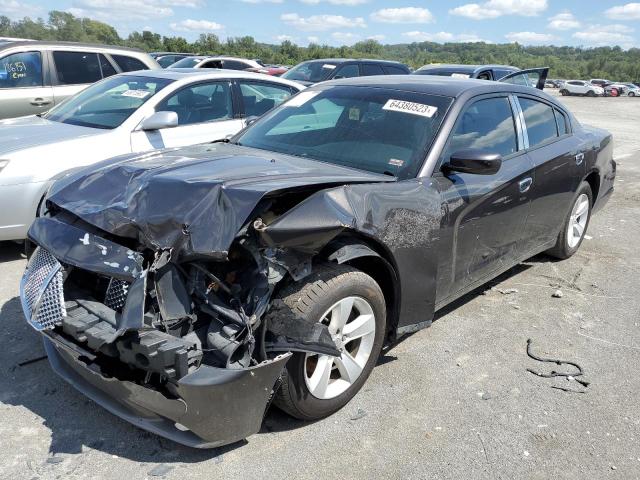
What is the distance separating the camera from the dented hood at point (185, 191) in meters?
2.63

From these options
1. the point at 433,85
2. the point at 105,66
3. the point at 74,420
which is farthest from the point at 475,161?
the point at 105,66

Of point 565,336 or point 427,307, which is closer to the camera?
point 427,307

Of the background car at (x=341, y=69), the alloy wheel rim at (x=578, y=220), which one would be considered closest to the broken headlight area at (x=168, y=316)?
the alloy wheel rim at (x=578, y=220)

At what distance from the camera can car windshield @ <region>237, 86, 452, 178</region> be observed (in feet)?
11.9

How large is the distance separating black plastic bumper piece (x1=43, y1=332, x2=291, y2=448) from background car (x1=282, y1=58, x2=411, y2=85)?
34.3 ft

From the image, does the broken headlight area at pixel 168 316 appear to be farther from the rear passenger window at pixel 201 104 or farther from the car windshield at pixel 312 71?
the car windshield at pixel 312 71

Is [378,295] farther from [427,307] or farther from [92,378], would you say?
[92,378]

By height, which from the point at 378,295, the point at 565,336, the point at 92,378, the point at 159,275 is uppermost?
the point at 159,275

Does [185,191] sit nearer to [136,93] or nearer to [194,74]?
[136,93]

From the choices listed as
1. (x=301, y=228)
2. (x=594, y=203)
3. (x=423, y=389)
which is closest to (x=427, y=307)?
(x=423, y=389)

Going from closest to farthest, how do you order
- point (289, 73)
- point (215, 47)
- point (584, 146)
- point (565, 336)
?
point (565, 336) → point (584, 146) → point (289, 73) → point (215, 47)

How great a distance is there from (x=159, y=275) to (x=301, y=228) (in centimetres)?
67

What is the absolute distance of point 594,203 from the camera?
19.3 ft

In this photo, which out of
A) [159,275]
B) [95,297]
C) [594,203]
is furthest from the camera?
[594,203]
